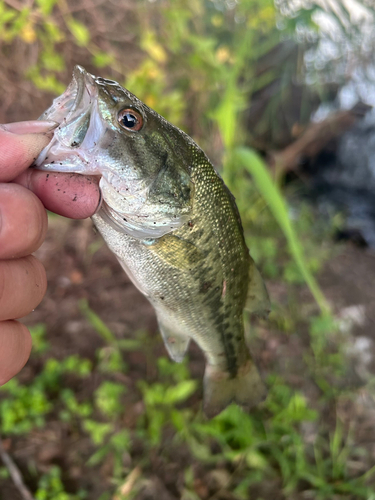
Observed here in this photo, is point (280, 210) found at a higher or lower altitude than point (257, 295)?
higher

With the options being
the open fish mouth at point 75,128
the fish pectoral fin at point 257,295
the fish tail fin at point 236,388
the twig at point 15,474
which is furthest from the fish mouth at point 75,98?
the twig at point 15,474

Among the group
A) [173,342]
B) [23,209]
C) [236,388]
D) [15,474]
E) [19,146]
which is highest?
[19,146]

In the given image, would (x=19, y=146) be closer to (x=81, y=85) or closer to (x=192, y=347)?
(x=81, y=85)

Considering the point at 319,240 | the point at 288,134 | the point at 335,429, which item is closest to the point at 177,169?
the point at 335,429

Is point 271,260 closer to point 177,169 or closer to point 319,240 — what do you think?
point 319,240

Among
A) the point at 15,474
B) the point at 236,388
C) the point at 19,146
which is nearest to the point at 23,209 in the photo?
the point at 19,146

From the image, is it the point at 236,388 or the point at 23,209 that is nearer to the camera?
the point at 23,209

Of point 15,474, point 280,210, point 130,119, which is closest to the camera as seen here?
point 130,119
